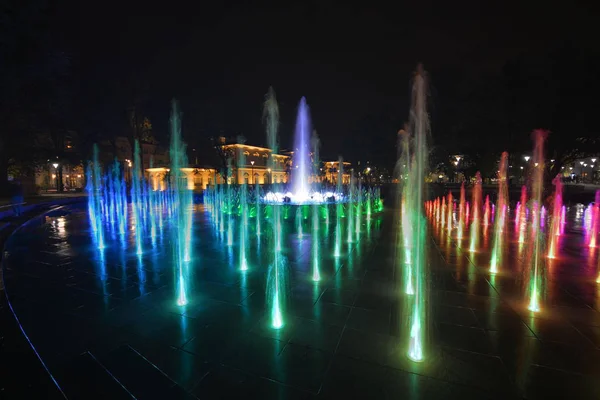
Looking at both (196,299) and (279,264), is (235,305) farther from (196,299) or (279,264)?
(279,264)

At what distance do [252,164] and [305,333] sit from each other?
52.3 meters

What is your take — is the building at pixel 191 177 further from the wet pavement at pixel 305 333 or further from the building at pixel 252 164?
the wet pavement at pixel 305 333

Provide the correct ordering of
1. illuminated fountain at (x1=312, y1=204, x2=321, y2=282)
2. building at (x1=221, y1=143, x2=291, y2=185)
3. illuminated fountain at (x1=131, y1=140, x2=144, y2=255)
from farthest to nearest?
building at (x1=221, y1=143, x2=291, y2=185) < illuminated fountain at (x1=131, y1=140, x2=144, y2=255) < illuminated fountain at (x1=312, y1=204, x2=321, y2=282)

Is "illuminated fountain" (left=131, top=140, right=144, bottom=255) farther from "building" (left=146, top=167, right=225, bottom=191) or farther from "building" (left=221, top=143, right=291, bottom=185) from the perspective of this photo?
"building" (left=221, top=143, right=291, bottom=185)

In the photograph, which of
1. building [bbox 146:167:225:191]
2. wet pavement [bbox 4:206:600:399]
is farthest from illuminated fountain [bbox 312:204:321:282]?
building [bbox 146:167:225:191]

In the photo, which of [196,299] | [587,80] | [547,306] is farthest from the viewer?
[587,80]

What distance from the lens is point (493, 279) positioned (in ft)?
17.1

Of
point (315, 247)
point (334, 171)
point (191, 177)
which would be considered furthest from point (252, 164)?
point (315, 247)

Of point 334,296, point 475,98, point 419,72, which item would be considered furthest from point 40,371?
point 475,98

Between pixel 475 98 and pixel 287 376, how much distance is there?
1225 inches

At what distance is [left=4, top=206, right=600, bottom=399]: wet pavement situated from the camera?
2.54 m

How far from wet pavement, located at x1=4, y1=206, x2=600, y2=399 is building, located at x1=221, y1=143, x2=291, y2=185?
37.8 m

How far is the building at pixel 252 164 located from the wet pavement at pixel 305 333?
37772 millimetres

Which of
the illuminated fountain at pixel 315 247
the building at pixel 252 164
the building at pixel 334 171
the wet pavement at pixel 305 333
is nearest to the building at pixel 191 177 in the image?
the building at pixel 252 164
